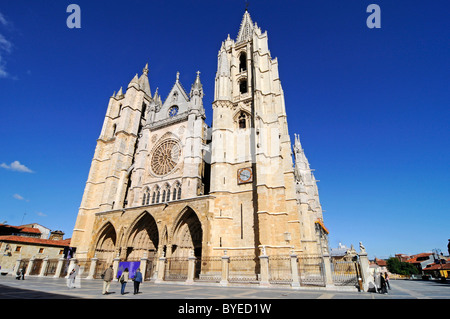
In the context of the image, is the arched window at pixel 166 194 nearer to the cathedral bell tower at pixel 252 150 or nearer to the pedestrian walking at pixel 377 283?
the cathedral bell tower at pixel 252 150

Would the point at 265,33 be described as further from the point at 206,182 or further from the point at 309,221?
the point at 309,221

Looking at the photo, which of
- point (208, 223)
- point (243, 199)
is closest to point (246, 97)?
point (243, 199)

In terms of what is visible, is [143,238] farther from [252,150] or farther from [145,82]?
[145,82]

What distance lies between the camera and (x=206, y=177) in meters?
22.5

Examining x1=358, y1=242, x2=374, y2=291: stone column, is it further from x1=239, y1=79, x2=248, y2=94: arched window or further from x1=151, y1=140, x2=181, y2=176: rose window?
x1=239, y1=79, x2=248, y2=94: arched window

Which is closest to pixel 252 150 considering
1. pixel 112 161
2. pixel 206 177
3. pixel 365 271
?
pixel 206 177

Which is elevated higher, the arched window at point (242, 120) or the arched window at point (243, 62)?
the arched window at point (243, 62)

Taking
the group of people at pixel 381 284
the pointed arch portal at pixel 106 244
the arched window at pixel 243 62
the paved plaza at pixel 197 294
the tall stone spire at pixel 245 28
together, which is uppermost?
the tall stone spire at pixel 245 28

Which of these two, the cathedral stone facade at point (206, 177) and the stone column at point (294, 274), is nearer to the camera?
the stone column at point (294, 274)

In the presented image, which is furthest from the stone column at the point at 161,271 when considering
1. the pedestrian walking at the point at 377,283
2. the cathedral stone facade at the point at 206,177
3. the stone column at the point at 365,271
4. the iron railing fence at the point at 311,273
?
the pedestrian walking at the point at 377,283

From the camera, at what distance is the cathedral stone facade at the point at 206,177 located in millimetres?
16750

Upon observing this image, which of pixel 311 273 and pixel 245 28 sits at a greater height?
pixel 245 28
